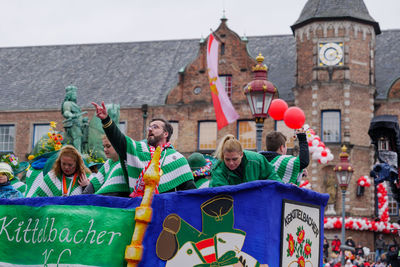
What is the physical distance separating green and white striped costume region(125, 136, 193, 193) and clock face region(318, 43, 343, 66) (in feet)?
92.8

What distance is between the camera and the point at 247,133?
115 feet

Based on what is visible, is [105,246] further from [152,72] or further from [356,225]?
[152,72]

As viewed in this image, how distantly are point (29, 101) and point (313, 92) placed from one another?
54.4ft

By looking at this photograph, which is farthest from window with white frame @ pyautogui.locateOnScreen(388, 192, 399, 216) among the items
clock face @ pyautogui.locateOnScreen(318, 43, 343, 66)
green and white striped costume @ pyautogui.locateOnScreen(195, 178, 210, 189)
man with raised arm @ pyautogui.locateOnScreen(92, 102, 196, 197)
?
man with raised arm @ pyautogui.locateOnScreen(92, 102, 196, 197)

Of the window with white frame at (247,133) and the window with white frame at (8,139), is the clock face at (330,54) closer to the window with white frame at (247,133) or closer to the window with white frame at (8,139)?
the window with white frame at (247,133)

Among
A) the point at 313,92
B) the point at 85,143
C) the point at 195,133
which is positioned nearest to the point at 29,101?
the point at 195,133

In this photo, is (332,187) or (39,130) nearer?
(332,187)

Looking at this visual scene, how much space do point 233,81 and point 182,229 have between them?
31067mm

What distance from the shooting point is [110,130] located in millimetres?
5707

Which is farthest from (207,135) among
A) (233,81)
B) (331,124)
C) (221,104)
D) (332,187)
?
(221,104)

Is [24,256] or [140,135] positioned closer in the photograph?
[24,256]

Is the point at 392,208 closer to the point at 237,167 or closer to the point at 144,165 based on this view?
the point at 237,167

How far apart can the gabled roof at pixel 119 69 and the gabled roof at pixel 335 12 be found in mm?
3429

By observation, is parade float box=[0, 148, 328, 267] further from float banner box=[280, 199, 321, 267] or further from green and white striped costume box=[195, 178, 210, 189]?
green and white striped costume box=[195, 178, 210, 189]
